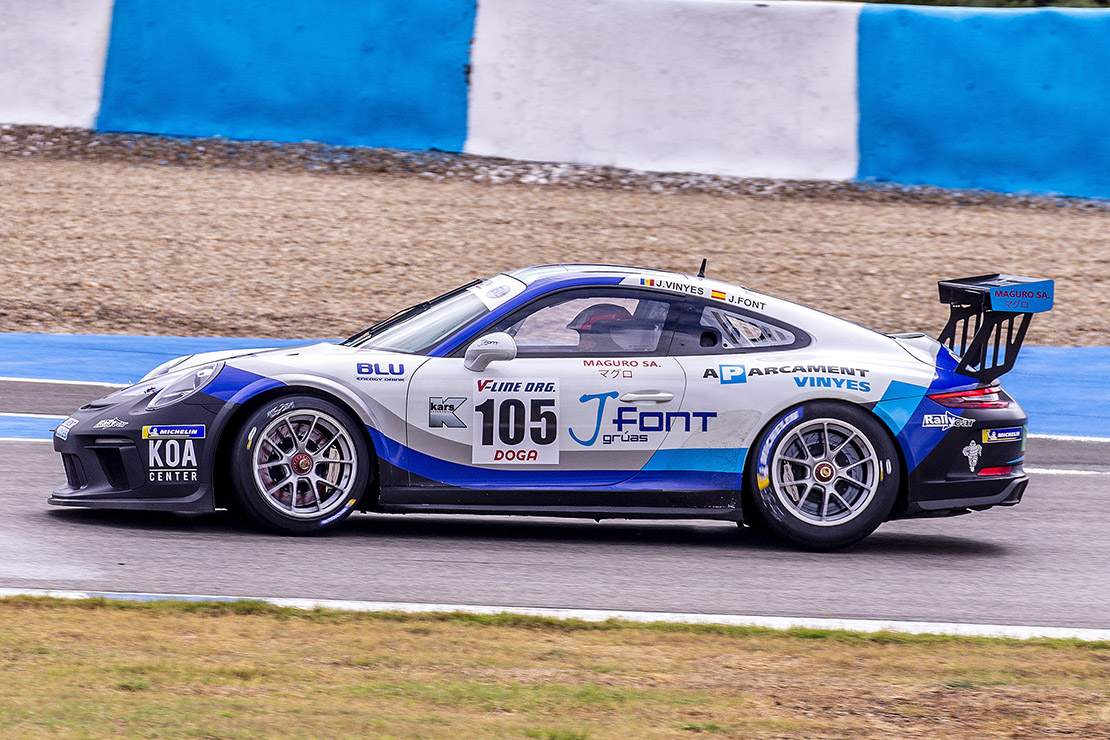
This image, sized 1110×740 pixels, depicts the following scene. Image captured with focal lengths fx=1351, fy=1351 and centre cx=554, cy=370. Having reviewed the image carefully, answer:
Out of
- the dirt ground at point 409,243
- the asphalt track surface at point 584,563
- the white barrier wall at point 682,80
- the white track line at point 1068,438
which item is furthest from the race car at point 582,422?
the white barrier wall at point 682,80

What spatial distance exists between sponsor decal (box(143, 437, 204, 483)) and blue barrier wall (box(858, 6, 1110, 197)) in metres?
11.0

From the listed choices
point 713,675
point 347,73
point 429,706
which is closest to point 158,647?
point 429,706

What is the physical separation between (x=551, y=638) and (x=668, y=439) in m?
1.75

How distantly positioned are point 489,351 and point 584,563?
1.09 metres

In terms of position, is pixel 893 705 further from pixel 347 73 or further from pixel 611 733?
pixel 347 73

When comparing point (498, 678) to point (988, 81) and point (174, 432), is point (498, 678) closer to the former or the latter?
point (174, 432)

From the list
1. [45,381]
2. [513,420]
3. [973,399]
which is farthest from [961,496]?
[45,381]

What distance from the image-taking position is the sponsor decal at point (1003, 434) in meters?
6.62

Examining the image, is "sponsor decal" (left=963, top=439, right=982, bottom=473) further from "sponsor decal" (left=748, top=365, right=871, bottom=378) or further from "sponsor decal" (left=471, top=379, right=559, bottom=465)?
"sponsor decal" (left=471, top=379, right=559, bottom=465)

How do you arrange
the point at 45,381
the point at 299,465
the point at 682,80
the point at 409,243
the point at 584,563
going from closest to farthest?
the point at 584,563
the point at 299,465
the point at 45,381
the point at 409,243
the point at 682,80

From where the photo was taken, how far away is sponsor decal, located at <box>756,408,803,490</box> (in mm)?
6500

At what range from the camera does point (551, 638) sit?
495 cm

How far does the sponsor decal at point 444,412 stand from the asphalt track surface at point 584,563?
23.3 inches

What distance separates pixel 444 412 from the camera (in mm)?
6379
